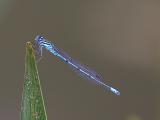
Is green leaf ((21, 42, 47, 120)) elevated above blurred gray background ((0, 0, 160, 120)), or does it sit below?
below

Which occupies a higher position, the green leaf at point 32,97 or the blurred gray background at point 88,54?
the blurred gray background at point 88,54

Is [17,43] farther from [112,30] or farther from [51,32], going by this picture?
[112,30]

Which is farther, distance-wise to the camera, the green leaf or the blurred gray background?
the blurred gray background

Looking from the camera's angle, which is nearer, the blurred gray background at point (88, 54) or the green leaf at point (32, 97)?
the green leaf at point (32, 97)

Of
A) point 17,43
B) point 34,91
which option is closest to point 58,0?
point 17,43
